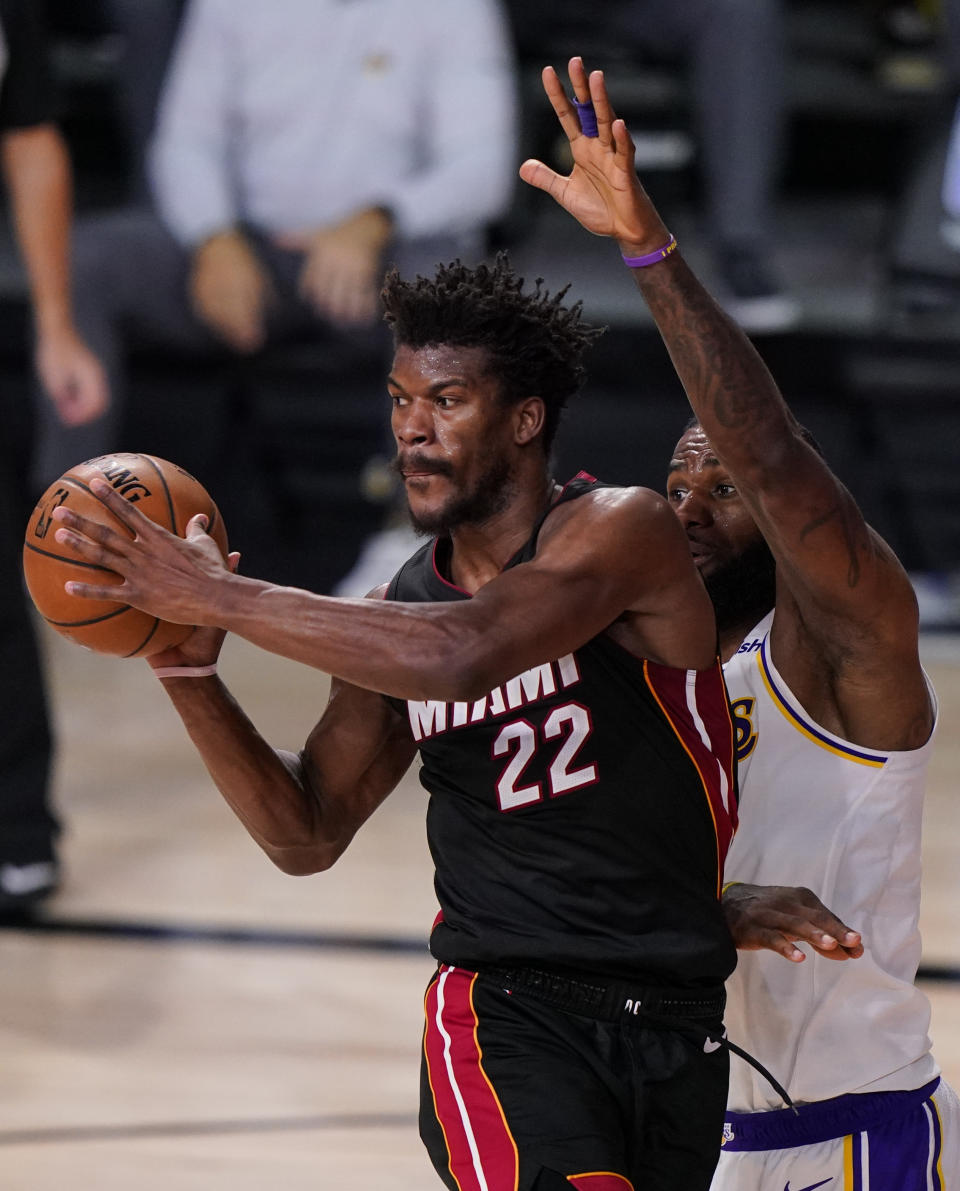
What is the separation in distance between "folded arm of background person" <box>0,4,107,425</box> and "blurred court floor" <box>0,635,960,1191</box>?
161cm

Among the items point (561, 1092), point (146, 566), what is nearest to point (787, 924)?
point (561, 1092)

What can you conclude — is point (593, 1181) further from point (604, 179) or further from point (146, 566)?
point (604, 179)

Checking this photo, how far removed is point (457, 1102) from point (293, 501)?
749cm

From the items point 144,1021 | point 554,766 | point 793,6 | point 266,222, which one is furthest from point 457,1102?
point 793,6

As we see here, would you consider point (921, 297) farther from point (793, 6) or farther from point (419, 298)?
point (419, 298)

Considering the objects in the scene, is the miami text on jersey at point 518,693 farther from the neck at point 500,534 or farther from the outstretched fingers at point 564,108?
the outstretched fingers at point 564,108

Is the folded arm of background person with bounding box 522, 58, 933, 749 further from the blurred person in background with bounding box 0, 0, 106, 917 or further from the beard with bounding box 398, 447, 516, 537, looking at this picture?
the blurred person in background with bounding box 0, 0, 106, 917

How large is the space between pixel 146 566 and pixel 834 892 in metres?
1.18

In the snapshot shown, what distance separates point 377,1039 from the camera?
474cm

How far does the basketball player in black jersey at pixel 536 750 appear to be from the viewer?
2.45 m

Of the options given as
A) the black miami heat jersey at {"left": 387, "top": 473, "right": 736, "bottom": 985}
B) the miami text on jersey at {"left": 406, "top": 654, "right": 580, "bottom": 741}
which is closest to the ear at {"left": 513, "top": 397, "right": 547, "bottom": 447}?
the black miami heat jersey at {"left": 387, "top": 473, "right": 736, "bottom": 985}

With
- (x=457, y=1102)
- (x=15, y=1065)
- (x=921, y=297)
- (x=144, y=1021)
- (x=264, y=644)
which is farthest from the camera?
(x=921, y=297)

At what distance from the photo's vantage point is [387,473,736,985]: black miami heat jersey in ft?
8.45

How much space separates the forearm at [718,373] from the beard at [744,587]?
45 cm
